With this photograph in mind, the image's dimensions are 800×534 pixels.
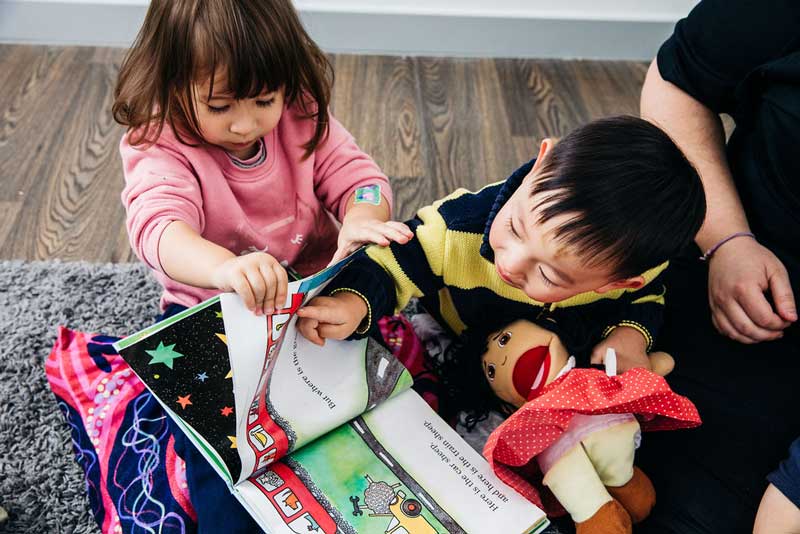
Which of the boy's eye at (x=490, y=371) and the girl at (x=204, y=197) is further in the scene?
the boy's eye at (x=490, y=371)

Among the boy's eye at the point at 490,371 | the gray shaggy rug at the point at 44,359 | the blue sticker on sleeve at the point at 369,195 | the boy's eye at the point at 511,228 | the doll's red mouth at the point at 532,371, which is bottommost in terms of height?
the gray shaggy rug at the point at 44,359

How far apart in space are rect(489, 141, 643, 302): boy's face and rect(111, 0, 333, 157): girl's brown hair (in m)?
0.29

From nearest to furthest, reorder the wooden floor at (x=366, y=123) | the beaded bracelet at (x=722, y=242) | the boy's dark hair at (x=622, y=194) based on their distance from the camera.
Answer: the boy's dark hair at (x=622, y=194) < the beaded bracelet at (x=722, y=242) < the wooden floor at (x=366, y=123)

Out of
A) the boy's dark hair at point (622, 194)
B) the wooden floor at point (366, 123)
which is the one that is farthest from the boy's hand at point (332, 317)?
the wooden floor at point (366, 123)

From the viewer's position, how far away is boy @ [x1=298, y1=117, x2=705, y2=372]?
663 mm

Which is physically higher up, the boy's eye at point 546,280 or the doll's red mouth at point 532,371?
the boy's eye at point 546,280

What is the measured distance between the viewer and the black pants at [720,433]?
0.76 metres

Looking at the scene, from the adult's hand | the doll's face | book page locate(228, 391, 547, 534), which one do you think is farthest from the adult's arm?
book page locate(228, 391, 547, 534)

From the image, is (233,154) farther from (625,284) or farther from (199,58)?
(625,284)

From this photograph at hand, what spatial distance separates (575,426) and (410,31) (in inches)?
52.8

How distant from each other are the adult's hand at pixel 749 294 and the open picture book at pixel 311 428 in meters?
0.34

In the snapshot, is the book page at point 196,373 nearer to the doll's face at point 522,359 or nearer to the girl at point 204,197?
the girl at point 204,197

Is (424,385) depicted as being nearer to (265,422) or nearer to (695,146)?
(265,422)

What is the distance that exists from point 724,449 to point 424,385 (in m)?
0.38
